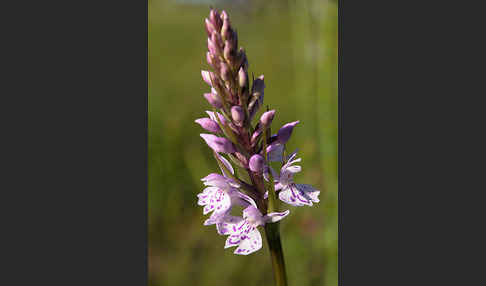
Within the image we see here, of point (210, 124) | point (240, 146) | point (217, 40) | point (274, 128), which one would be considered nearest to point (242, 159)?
point (240, 146)

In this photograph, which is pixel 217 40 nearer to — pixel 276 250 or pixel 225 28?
pixel 225 28

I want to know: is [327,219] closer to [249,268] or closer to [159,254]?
[249,268]

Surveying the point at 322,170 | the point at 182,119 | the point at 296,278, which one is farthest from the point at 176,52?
the point at 296,278

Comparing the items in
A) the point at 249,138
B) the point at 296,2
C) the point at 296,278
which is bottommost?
the point at 296,278

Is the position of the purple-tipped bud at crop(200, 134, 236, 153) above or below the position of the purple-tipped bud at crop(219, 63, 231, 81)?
below

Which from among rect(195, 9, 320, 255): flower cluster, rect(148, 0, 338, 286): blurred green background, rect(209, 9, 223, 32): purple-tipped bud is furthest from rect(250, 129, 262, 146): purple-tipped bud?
rect(148, 0, 338, 286): blurred green background

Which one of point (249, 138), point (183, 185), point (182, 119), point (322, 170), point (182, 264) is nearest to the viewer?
point (249, 138)

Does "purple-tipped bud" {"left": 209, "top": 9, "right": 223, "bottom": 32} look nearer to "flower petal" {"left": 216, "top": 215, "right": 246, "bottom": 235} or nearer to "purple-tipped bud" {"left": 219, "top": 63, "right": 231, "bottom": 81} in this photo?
"purple-tipped bud" {"left": 219, "top": 63, "right": 231, "bottom": 81}
